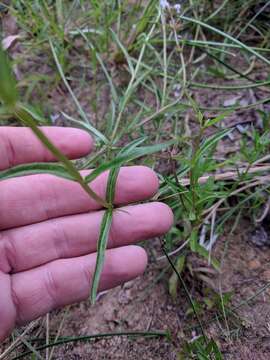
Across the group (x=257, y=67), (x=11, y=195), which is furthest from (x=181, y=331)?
(x=257, y=67)

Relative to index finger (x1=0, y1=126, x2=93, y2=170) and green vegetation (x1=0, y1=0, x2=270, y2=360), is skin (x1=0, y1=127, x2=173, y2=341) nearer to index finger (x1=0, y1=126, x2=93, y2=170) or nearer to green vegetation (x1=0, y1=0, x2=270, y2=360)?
index finger (x1=0, y1=126, x2=93, y2=170)

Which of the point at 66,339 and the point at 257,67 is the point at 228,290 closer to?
the point at 66,339

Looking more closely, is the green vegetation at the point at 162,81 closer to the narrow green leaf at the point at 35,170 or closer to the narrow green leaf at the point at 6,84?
the narrow green leaf at the point at 35,170

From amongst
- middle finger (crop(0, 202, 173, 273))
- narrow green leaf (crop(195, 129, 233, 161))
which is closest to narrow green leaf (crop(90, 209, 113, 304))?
A: middle finger (crop(0, 202, 173, 273))

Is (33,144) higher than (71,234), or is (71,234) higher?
(33,144)

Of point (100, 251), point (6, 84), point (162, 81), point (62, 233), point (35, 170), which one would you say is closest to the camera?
point (6, 84)

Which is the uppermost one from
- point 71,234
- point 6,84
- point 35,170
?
point 6,84

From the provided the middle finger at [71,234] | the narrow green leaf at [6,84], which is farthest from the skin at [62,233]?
the narrow green leaf at [6,84]

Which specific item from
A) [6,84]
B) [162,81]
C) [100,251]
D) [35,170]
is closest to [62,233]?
[100,251]

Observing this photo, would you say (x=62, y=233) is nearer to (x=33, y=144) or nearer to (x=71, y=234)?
(x=71, y=234)
